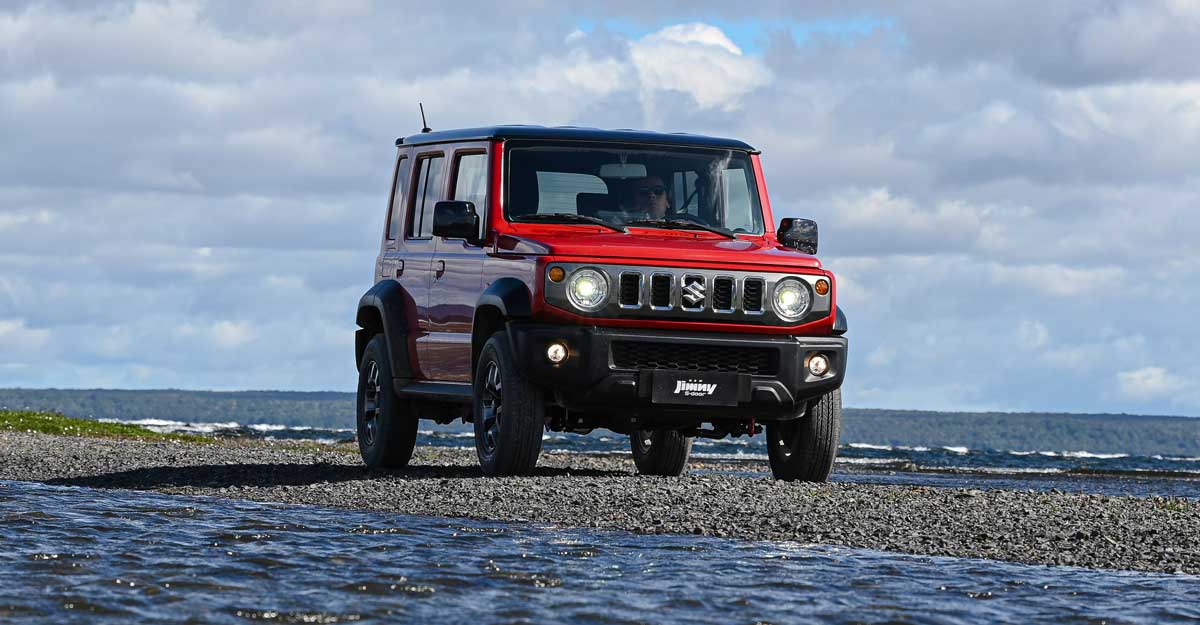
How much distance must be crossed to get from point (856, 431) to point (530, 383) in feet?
369

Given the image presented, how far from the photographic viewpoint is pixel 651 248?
12469mm

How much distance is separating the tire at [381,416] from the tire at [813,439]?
3.23m

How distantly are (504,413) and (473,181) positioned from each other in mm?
2115

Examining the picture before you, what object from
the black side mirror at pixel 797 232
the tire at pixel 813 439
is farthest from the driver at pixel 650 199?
the tire at pixel 813 439

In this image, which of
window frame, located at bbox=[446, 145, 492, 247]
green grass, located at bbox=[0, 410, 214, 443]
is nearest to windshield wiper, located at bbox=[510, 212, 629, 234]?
window frame, located at bbox=[446, 145, 492, 247]

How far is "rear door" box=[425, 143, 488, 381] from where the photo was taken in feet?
44.4

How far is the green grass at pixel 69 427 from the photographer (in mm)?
30750

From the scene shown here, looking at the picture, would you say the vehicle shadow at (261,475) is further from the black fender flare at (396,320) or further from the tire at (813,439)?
the tire at (813,439)

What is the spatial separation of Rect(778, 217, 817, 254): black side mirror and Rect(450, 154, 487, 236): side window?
7.46ft

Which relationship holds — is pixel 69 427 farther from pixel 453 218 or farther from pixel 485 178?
pixel 453 218

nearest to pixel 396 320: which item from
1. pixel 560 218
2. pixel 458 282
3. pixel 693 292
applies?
pixel 458 282

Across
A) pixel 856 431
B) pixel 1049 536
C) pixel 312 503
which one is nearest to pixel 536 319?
pixel 312 503

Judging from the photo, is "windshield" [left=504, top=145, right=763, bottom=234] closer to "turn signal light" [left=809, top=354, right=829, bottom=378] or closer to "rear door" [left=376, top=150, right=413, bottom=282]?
"turn signal light" [left=809, top=354, right=829, bottom=378]

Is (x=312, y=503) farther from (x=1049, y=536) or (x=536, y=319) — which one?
(x=1049, y=536)
